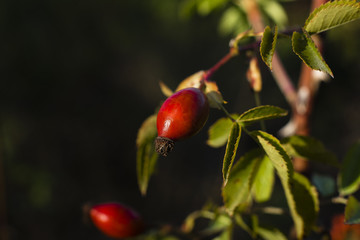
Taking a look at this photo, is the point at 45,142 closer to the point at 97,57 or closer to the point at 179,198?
the point at 97,57

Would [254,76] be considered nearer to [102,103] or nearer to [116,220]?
[116,220]

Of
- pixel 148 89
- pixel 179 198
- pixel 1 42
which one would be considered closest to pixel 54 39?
pixel 1 42

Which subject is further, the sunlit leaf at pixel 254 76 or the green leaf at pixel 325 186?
the green leaf at pixel 325 186

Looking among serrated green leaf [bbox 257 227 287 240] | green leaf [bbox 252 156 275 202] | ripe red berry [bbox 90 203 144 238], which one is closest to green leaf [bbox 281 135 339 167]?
green leaf [bbox 252 156 275 202]

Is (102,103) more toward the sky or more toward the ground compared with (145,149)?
more toward the ground

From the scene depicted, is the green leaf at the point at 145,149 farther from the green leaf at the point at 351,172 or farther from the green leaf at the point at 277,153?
the green leaf at the point at 351,172

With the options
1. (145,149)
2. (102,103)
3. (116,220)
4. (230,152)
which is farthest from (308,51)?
(102,103)

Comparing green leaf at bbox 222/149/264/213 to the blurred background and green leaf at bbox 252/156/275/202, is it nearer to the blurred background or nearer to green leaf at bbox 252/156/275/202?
green leaf at bbox 252/156/275/202

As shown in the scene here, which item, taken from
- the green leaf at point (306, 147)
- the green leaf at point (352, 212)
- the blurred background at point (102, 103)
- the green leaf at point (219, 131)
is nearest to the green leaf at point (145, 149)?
the green leaf at point (219, 131)
